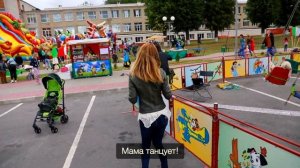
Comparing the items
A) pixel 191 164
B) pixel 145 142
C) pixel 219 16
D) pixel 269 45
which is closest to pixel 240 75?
pixel 269 45

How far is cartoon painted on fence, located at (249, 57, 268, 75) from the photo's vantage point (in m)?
15.5

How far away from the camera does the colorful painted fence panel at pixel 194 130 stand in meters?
5.11

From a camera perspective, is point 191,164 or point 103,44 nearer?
point 191,164

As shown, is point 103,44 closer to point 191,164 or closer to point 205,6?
point 191,164

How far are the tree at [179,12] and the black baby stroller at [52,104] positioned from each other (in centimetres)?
3786

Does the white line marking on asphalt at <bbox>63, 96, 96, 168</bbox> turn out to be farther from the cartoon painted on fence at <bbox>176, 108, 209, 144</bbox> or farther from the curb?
the curb

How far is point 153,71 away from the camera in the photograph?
424cm

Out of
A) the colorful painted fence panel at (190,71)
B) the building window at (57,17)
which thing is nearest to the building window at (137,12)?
the building window at (57,17)

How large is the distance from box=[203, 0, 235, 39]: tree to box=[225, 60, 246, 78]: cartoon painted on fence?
3749cm

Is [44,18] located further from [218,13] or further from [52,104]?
[52,104]

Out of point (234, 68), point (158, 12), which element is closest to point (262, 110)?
point (234, 68)

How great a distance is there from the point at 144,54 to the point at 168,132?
3.36 meters

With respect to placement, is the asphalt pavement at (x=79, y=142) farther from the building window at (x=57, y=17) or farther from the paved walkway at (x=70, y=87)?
the building window at (x=57, y=17)

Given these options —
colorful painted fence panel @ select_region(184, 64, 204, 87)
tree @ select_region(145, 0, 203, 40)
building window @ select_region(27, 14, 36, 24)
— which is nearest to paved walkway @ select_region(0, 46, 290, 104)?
colorful painted fence panel @ select_region(184, 64, 204, 87)
